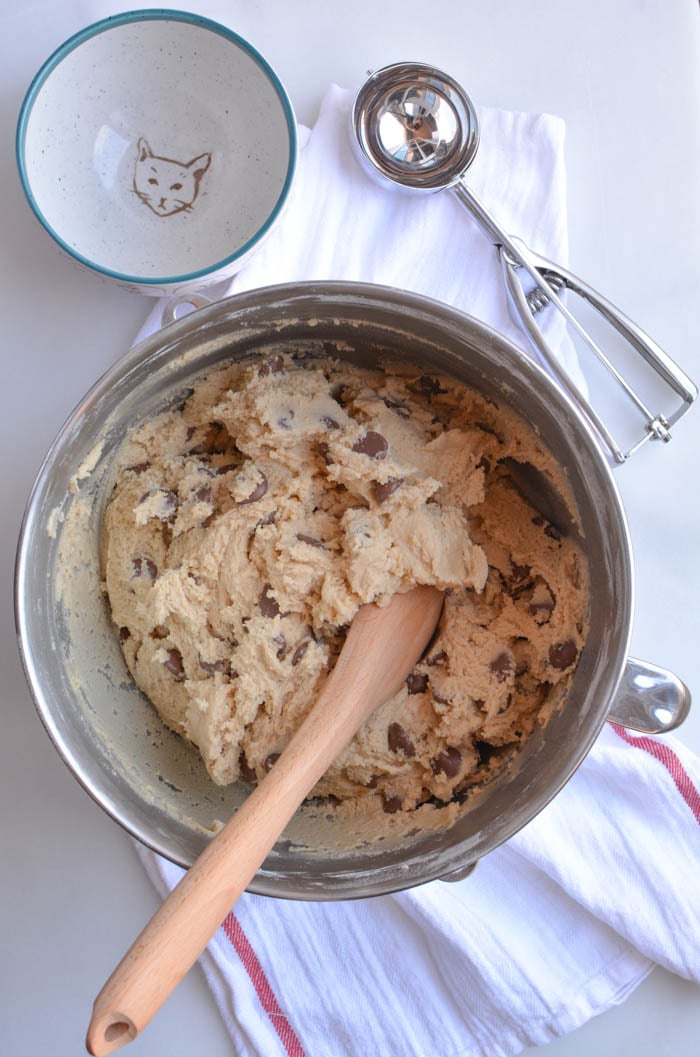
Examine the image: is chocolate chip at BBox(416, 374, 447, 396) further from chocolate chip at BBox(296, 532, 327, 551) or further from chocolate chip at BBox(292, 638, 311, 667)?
chocolate chip at BBox(292, 638, 311, 667)

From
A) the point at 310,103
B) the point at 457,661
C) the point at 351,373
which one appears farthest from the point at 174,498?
the point at 310,103

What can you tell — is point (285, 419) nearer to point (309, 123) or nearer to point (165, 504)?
point (165, 504)

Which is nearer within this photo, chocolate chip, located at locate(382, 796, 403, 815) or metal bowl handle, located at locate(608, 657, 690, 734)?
metal bowl handle, located at locate(608, 657, 690, 734)

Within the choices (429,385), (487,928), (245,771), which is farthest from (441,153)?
(487,928)

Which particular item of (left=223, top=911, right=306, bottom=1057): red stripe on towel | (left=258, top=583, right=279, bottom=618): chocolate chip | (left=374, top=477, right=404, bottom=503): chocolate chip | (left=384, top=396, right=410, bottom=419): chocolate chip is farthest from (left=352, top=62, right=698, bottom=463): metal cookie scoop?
(left=223, top=911, right=306, bottom=1057): red stripe on towel

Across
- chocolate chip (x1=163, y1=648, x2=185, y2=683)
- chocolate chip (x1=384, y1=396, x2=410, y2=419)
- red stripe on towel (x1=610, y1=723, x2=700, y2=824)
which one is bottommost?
chocolate chip (x1=163, y1=648, x2=185, y2=683)

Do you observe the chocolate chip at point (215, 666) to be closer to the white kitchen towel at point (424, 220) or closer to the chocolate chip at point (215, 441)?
the chocolate chip at point (215, 441)

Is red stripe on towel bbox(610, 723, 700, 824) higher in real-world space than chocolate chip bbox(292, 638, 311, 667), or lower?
higher
